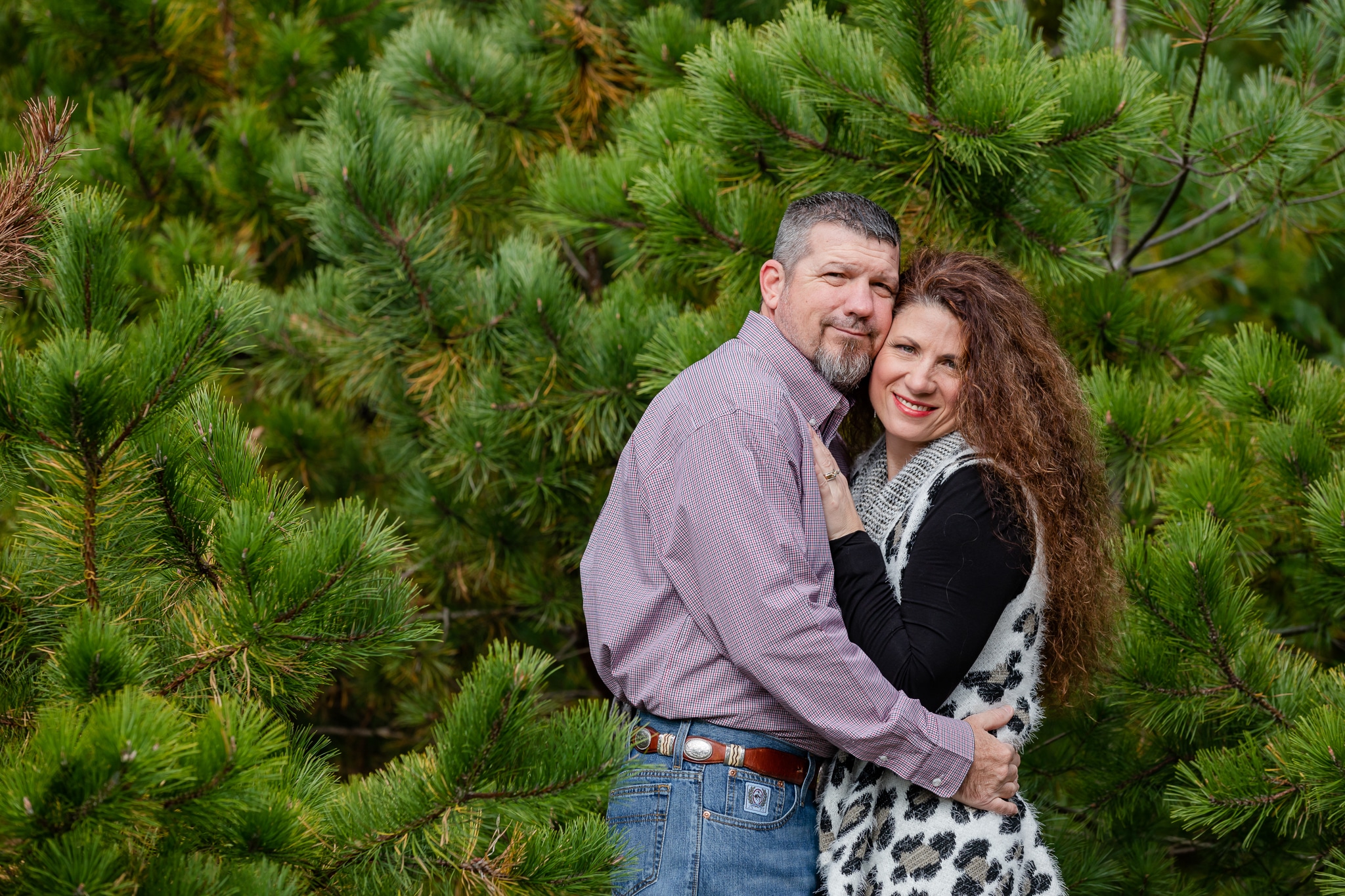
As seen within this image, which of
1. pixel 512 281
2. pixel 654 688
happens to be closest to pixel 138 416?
pixel 654 688

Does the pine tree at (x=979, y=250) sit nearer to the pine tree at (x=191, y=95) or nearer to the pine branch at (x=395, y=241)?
the pine branch at (x=395, y=241)

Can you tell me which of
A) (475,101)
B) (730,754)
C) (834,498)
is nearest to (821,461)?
(834,498)

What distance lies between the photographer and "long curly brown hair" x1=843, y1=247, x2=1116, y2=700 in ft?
6.79

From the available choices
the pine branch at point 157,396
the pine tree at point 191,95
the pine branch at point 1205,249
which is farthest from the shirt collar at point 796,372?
the pine tree at point 191,95

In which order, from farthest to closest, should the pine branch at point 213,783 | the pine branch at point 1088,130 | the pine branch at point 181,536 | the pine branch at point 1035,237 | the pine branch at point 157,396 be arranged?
the pine branch at point 1035,237
the pine branch at point 1088,130
the pine branch at point 181,536
the pine branch at point 157,396
the pine branch at point 213,783

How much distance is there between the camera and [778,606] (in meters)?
1.83

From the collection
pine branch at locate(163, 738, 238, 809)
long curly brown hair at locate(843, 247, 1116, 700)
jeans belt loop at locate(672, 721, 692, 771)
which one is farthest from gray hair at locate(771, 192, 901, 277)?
pine branch at locate(163, 738, 238, 809)

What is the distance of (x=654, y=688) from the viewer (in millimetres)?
1996

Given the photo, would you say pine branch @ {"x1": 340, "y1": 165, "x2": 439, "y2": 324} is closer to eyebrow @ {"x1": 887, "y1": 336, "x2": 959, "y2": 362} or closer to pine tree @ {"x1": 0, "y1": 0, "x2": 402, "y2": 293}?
pine tree @ {"x1": 0, "y1": 0, "x2": 402, "y2": 293}

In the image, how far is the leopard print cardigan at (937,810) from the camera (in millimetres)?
1928

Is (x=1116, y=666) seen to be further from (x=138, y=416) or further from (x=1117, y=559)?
(x=138, y=416)

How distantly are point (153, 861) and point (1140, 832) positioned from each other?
2.22m

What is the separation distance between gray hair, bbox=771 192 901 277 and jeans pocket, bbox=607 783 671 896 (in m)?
1.02

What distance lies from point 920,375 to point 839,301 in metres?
0.21
